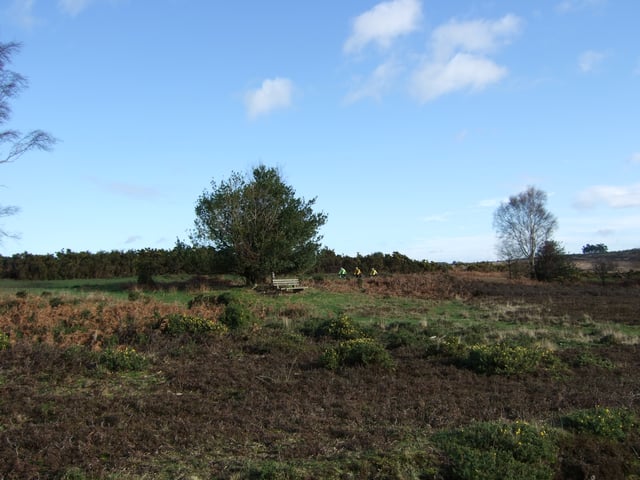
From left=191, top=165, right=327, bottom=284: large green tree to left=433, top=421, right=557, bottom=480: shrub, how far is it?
23.6 metres

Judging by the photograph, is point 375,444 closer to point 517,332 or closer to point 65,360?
point 65,360

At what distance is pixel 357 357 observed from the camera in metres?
10.3

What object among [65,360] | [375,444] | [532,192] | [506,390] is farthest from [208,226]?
[532,192]

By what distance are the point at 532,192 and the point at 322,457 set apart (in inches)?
2360

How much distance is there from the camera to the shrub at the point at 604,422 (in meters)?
6.16

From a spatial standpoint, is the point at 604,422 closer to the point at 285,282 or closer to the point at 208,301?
the point at 208,301

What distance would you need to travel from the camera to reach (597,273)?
5056cm

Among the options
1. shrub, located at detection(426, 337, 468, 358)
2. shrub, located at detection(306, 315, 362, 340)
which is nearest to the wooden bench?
shrub, located at detection(306, 315, 362, 340)

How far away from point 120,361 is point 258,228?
20550mm

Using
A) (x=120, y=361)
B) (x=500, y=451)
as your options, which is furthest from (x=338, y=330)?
(x=500, y=451)

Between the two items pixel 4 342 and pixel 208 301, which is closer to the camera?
pixel 4 342

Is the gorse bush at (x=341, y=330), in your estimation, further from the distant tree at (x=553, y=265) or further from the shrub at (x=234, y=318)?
the distant tree at (x=553, y=265)

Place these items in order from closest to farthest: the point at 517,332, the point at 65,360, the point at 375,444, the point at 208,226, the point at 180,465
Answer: the point at 180,465, the point at 375,444, the point at 65,360, the point at 517,332, the point at 208,226

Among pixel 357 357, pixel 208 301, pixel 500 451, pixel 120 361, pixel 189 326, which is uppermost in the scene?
pixel 208 301
